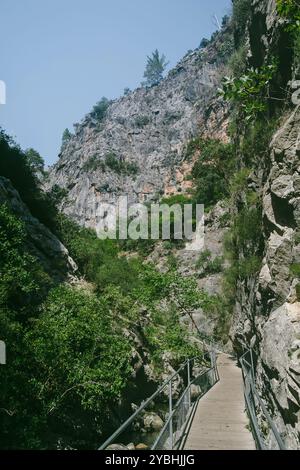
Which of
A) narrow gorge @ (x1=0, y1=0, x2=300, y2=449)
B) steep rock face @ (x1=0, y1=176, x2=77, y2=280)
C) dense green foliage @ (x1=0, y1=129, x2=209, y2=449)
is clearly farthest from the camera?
steep rock face @ (x1=0, y1=176, x2=77, y2=280)

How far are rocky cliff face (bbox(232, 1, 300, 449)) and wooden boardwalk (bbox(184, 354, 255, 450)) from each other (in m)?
1.00

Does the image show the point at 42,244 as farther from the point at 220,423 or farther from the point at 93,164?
the point at 93,164

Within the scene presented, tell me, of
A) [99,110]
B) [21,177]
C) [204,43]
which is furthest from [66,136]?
[21,177]

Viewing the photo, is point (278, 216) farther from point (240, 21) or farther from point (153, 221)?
point (153, 221)

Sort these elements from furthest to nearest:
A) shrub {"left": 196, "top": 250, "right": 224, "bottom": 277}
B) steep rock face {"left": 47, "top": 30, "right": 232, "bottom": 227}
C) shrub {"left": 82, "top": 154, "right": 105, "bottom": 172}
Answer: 1. shrub {"left": 82, "top": 154, "right": 105, "bottom": 172}
2. steep rock face {"left": 47, "top": 30, "right": 232, "bottom": 227}
3. shrub {"left": 196, "top": 250, "right": 224, "bottom": 277}

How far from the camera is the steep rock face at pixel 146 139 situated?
7525 centimetres

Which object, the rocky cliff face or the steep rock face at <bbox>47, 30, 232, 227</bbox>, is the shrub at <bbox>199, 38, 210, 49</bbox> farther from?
the rocky cliff face

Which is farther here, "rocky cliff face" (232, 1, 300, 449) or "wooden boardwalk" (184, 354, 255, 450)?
"rocky cliff face" (232, 1, 300, 449)

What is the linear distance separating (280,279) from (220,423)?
5.84 m

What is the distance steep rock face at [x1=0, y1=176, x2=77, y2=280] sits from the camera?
80.8ft

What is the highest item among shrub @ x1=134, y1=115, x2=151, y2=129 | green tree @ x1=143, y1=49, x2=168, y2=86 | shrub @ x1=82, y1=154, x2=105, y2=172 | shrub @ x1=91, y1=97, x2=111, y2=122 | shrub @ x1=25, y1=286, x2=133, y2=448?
green tree @ x1=143, y1=49, x2=168, y2=86

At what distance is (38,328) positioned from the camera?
15.9 metres

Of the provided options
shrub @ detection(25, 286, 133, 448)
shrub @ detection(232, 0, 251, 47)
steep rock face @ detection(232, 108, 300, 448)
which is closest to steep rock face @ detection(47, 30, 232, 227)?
shrub @ detection(232, 0, 251, 47)
